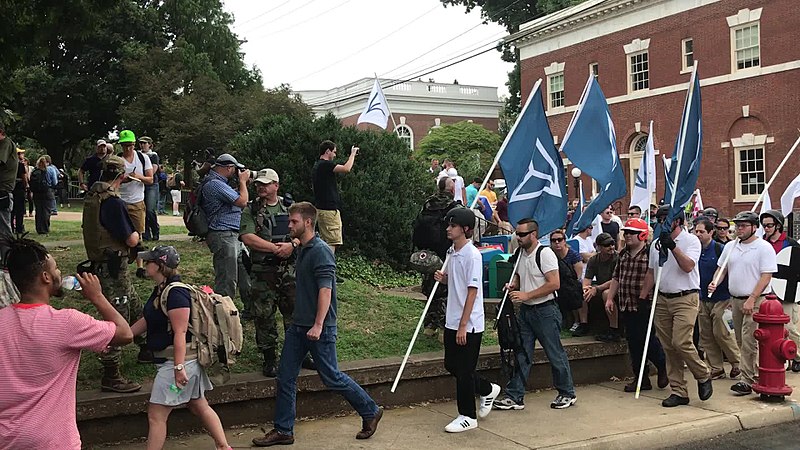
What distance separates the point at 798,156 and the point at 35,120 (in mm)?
37505

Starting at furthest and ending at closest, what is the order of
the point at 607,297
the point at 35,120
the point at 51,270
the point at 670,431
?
the point at 35,120
the point at 607,297
the point at 670,431
the point at 51,270

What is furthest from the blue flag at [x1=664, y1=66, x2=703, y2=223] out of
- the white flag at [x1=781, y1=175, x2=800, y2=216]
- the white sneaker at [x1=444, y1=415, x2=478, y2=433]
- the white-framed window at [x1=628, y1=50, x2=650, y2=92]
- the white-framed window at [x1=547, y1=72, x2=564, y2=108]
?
the white-framed window at [x1=547, y1=72, x2=564, y2=108]

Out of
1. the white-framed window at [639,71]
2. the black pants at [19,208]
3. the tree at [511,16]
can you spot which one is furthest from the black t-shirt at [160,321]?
the tree at [511,16]

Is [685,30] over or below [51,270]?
over

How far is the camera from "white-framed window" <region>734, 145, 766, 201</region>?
28.9 meters

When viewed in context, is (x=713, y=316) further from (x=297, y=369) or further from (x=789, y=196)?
(x=297, y=369)

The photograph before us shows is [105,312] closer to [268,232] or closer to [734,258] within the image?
→ [268,232]

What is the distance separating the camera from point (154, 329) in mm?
5438

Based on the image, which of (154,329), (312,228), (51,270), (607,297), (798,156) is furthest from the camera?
(798,156)

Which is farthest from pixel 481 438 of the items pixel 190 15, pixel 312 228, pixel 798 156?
pixel 190 15

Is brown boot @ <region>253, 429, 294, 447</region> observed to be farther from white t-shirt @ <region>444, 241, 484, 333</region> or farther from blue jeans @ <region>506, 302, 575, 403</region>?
blue jeans @ <region>506, 302, 575, 403</region>

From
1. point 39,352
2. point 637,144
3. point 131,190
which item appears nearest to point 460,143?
point 637,144

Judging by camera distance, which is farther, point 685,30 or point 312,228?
point 685,30

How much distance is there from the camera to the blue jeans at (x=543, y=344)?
761 centimetres
